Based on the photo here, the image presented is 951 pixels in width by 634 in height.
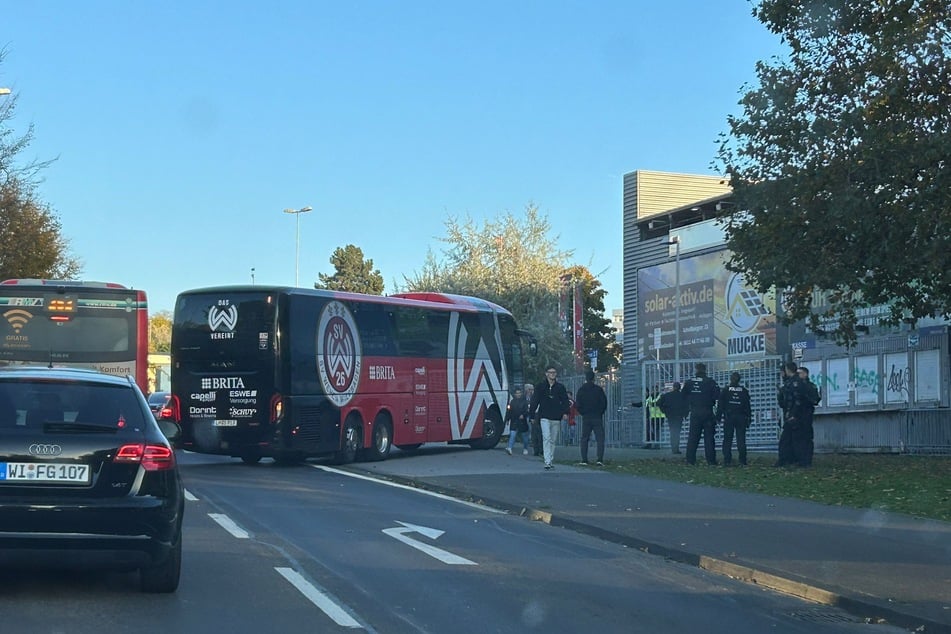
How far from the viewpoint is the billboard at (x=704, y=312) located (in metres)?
41.7

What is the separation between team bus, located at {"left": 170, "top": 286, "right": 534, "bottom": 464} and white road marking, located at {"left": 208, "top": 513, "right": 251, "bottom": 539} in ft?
29.3

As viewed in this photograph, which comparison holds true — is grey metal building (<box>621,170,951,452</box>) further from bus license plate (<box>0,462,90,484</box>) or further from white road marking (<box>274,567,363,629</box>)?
bus license plate (<box>0,462,90,484</box>)

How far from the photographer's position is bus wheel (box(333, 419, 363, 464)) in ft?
81.8

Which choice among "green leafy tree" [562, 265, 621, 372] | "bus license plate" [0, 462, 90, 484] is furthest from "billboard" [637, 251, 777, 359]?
"bus license plate" [0, 462, 90, 484]

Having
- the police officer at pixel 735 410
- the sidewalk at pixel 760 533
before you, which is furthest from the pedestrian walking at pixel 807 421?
the sidewalk at pixel 760 533

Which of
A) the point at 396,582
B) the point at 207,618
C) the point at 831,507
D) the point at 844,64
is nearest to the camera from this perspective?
the point at 207,618

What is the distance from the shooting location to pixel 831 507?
15781 mm

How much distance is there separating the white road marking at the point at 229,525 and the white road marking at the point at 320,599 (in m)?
2.32

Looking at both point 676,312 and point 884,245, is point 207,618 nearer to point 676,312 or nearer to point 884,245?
point 884,245

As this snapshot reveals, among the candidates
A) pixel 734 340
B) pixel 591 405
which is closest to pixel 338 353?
pixel 591 405

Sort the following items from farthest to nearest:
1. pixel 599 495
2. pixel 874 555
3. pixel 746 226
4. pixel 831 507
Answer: pixel 746 226, pixel 599 495, pixel 831 507, pixel 874 555

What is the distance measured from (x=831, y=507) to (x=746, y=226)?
701cm

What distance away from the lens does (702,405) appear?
23.9 m

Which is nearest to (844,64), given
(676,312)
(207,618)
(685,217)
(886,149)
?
(886,149)
